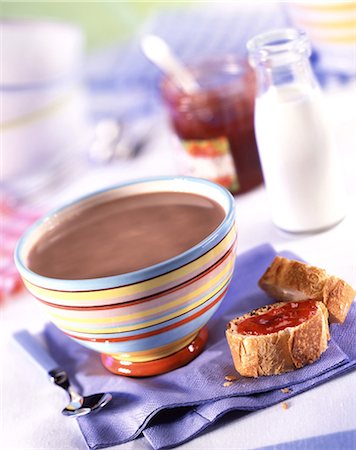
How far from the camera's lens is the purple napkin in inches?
30.1

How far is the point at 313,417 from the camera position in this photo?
0.73 m

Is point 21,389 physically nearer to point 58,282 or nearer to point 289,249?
point 58,282

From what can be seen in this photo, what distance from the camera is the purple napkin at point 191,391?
2.51ft

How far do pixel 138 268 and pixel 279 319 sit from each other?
16 centimetres

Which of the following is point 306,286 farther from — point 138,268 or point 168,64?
point 168,64

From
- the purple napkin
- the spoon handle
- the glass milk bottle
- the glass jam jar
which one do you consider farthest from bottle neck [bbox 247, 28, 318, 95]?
the spoon handle

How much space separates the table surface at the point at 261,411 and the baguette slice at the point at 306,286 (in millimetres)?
73

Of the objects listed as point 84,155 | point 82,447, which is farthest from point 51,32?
point 82,447

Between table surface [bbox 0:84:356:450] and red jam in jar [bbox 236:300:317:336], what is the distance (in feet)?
0.25

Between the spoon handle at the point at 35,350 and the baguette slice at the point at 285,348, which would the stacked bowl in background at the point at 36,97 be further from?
the baguette slice at the point at 285,348

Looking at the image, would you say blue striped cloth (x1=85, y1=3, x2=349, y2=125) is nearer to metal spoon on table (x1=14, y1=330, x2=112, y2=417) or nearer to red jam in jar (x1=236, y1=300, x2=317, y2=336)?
metal spoon on table (x1=14, y1=330, x2=112, y2=417)

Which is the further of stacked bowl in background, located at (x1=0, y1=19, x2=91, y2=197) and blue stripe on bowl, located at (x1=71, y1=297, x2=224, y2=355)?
stacked bowl in background, located at (x1=0, y1=19, x2=91, y2=197)

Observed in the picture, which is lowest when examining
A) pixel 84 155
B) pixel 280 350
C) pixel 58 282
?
pixel 84 155

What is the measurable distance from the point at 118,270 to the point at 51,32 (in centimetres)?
86
